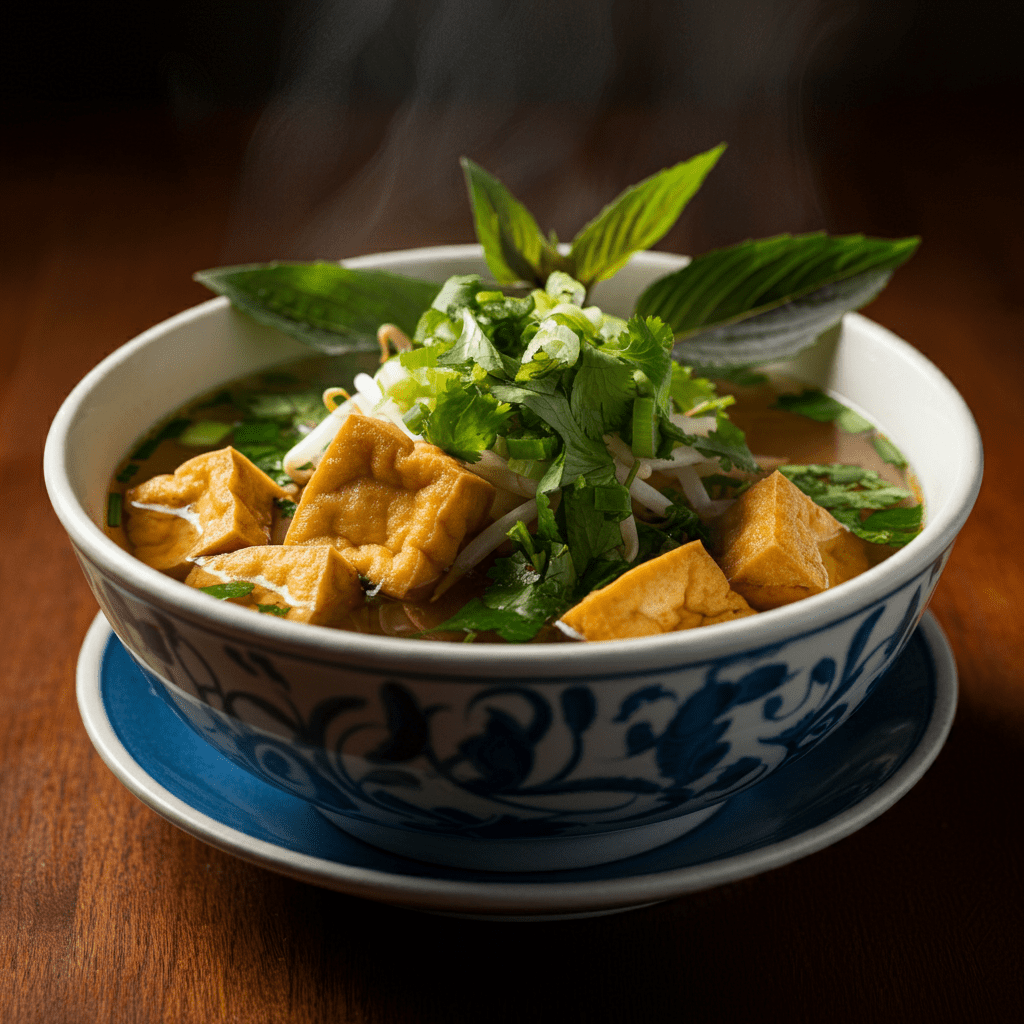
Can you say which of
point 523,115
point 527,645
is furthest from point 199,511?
point 523,115

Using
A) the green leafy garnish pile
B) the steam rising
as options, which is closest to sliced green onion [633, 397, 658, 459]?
the green leafy garnish pile

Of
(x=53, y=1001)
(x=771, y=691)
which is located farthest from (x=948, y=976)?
(x=53, y=1001)

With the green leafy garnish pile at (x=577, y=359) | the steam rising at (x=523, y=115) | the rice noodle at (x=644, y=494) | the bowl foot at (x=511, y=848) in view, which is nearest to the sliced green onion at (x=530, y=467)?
the green leafy garnish pile at (x=577, y=359)

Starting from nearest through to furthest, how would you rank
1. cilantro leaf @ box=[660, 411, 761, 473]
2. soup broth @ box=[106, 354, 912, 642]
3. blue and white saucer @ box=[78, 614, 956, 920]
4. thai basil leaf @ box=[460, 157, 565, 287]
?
1. blue and white saucer @ box=[78, 614, 956, 920]
2. cilantro leaf @ box=[660, 411, 761, 473]
3. soup broth @ box=[106, 354, 912, 642]
4. thai basil leaf @ box=[460, 157, 565, 287]

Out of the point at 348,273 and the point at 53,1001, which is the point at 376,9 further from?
the point at 53,1001

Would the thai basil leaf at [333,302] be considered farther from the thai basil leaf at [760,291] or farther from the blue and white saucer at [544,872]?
the blue and white saucer at [544,872]

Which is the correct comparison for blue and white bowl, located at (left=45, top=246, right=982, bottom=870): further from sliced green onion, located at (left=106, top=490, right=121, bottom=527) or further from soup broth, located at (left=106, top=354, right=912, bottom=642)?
soup broth, located at (left=106, top=354, right=912, bottom=642)

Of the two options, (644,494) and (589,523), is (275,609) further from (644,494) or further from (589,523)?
(644,494)
